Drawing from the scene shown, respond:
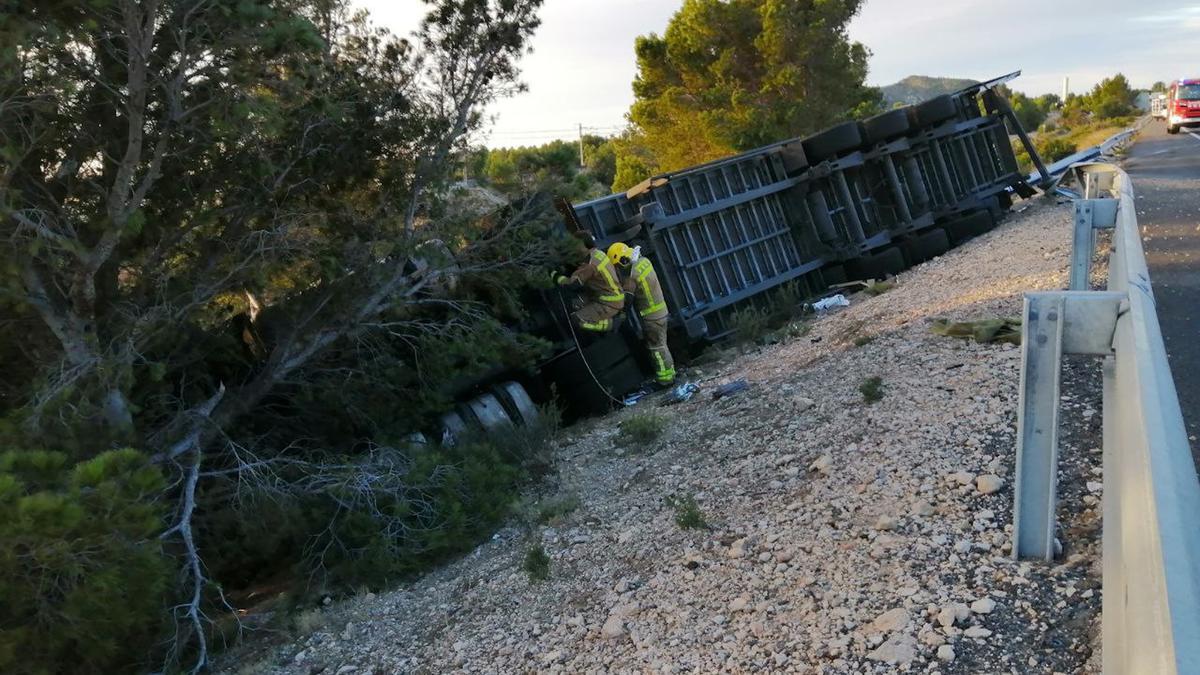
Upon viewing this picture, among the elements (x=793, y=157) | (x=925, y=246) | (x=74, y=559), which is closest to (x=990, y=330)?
(x=74, y=559)

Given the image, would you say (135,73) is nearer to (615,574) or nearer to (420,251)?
(420,251)

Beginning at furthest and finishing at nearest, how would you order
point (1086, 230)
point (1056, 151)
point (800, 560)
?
point (1056, 151) → point (1086, 230) → point (800, 560)

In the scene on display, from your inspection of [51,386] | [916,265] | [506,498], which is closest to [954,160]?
[916,265]

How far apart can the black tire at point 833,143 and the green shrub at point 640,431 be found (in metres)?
5.86

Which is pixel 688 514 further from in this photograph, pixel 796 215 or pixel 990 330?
pixel 796 215

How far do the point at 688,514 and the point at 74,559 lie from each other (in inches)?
108

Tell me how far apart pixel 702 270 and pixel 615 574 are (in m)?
6.37

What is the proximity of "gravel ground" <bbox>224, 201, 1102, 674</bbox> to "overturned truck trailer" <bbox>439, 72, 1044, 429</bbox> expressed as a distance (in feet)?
8.16

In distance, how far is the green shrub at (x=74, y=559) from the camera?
3.45m

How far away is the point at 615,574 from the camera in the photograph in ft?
13.0

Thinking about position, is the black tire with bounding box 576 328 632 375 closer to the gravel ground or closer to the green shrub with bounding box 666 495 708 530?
the gravel ground

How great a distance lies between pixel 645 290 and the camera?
27.6ft

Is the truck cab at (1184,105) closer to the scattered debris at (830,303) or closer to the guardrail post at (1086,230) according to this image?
the scattered debris at (830,303)

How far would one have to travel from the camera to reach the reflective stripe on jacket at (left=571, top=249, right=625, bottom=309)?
7.87 m
